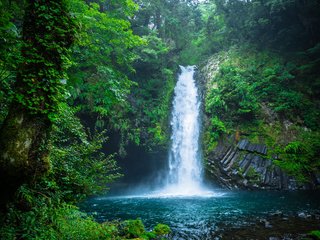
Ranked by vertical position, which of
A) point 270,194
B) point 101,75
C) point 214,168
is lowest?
point 270,194

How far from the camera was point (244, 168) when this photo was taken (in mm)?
15062

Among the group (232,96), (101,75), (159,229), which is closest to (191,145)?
→ (232,96)

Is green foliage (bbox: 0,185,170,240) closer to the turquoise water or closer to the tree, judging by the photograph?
the tree

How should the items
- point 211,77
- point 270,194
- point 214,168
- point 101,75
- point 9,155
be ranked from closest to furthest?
1. point 9,155
2. point 101,75
3. point 270,194
4. point 214,168
5. point 211,77

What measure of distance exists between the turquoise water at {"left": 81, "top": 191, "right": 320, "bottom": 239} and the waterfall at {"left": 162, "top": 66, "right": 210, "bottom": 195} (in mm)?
5096

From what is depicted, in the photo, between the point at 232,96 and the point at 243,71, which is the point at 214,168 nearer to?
the point at 232,96

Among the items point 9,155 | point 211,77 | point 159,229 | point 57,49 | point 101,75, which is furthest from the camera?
point 211,77

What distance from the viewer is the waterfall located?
17.5 m

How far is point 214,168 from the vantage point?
16391 mm

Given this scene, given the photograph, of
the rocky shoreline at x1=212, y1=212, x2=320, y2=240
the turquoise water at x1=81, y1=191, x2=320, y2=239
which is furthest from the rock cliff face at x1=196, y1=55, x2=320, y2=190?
the rocky shoreline at x1=212, y1=212, x2=320, y2=240

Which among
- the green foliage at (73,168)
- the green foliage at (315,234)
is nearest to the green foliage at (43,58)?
the green foliage at (73,168)

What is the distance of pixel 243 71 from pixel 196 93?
189 inches

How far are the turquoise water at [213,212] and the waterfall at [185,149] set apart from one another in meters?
5.10

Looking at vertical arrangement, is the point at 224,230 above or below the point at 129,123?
below
